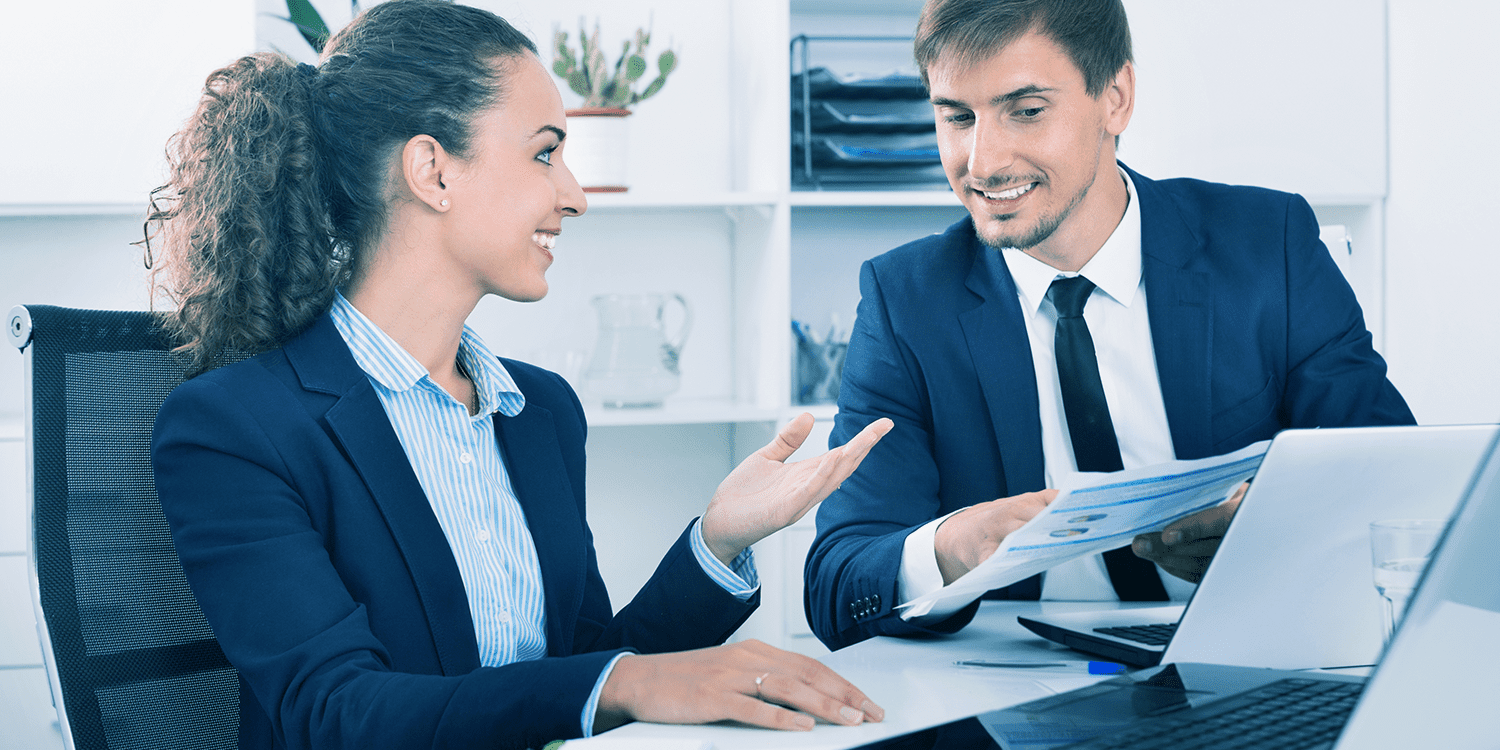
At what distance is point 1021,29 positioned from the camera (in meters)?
1.46

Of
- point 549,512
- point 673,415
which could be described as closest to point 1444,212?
point 673,415

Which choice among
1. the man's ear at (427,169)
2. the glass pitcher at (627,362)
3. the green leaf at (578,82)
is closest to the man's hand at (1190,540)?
the man's ear at (427,169)

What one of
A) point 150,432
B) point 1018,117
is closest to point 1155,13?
point 1018,117

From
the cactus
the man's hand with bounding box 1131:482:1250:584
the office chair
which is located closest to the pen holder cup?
the cactus

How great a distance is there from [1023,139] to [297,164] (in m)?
0.88

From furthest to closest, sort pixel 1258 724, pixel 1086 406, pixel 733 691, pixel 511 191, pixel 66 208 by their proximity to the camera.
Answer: pixel 66 208
pixel 1086 406
pixel 511 191
pixel 733 691
pixel 1258 724

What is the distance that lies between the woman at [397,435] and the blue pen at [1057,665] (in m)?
0.19

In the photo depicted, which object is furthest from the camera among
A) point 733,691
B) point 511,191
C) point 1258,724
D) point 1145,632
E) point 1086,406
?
point 1086,406

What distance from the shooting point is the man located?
56.2 inches

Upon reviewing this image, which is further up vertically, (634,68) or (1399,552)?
(634,68)

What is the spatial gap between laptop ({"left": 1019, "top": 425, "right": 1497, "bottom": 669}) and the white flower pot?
1694 mm

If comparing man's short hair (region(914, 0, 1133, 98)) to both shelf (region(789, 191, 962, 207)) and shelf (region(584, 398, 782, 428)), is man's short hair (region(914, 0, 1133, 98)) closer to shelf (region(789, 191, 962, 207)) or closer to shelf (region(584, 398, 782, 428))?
shelf (region(789, 191, 962, 207))

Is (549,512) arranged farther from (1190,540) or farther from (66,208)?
(66,208)

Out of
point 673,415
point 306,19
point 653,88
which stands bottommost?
point 673,415
